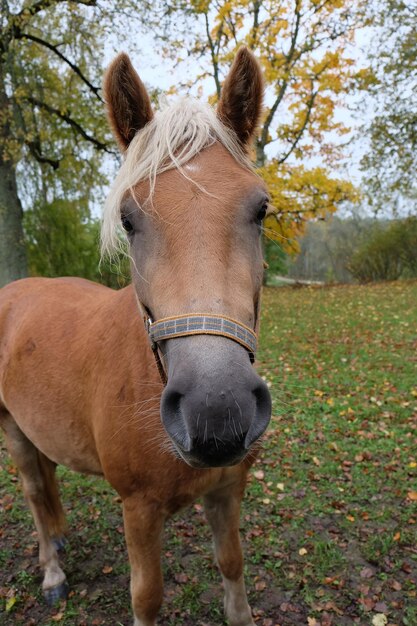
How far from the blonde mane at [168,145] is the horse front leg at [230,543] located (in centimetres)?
166

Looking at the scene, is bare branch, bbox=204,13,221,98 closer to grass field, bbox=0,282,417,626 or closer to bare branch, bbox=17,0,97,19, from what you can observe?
bare branch, bbox=17,0,97,19

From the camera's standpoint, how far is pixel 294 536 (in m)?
3.60

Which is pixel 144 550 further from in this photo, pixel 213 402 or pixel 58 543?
pixel 58 543

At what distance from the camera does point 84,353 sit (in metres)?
2.55

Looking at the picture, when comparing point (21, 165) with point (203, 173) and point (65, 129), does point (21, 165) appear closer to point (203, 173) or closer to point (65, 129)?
point (65, 129)

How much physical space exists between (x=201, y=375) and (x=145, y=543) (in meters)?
1.39

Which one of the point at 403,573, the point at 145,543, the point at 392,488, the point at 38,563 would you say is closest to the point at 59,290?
the point at 145,543

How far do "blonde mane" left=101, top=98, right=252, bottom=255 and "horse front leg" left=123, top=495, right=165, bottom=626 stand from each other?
4.32 ft

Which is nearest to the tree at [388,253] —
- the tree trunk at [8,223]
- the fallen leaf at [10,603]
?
the tree trunk at [8,223]

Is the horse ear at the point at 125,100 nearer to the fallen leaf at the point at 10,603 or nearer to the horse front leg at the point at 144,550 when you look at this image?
the horse front leg at the point at 144,550

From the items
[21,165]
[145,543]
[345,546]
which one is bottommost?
[345,546]

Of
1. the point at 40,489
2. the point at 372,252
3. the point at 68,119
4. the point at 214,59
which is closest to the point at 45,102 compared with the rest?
the point at 68,119

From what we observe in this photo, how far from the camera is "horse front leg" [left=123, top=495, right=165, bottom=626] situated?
Answer: 81.7 inches

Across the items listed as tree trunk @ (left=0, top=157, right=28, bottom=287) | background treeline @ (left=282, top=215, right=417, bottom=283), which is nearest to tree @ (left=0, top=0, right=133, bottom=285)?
tree trunk @ (left=0, top=157, right=28, bottom=287)
